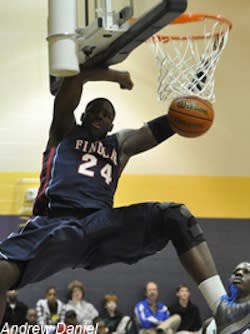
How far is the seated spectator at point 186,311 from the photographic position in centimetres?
1055

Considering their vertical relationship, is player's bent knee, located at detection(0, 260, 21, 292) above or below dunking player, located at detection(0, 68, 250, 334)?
below

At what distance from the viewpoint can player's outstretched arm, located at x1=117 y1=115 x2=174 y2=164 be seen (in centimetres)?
520

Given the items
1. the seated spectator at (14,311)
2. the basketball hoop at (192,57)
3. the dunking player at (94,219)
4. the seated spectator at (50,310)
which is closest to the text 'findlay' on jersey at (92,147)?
the dunking player at (94,219)

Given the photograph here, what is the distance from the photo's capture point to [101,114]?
509 centimetres

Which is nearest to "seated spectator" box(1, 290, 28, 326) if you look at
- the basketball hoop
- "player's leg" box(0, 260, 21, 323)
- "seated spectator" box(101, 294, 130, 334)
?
"seated spectator" box(101, 294, 130, 334)

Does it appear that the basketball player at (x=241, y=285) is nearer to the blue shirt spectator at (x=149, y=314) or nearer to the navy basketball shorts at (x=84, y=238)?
the navy basketball shorts at (x=84, y=238)

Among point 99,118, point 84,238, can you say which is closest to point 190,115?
Answer: point 99,118

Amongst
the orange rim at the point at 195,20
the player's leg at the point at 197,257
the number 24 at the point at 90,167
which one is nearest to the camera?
the player's leg at the point at 197,257

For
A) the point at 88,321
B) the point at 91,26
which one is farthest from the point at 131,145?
the point at 88,321

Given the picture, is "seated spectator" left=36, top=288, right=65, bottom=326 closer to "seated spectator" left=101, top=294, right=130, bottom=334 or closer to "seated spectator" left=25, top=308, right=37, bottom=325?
"seated spectator" left=25, top=308, right=37, bottom=325

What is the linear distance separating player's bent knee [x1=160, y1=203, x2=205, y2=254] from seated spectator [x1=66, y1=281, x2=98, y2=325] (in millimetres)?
5989

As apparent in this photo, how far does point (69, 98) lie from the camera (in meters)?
4.99

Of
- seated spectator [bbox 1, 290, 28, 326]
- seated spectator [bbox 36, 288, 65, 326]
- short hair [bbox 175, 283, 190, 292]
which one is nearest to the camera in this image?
seated spectator [bbox 1, 290, 28, 326]

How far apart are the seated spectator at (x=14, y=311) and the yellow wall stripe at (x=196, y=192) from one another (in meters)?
2.25
